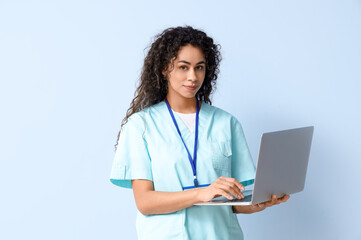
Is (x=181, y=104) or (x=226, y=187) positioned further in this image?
(x=181, y=104)

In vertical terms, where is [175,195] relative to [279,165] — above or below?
below

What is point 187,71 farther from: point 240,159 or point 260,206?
point 260,206

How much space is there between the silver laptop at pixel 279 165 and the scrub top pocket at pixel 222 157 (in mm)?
112

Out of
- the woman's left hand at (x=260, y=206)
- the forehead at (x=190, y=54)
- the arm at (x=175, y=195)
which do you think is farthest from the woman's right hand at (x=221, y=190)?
the forehead at (x=190, y=54)

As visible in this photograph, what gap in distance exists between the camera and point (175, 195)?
5.31ft

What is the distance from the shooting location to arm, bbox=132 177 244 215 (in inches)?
60.4

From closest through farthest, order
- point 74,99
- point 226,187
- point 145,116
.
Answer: point 226,187
point 145,116
point 74,99

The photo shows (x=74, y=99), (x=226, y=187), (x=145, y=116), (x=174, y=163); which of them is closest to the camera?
(x=226, y=187)

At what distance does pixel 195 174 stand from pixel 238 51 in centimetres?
92

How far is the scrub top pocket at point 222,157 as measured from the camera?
1.76 m

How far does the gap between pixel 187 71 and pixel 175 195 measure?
42cm

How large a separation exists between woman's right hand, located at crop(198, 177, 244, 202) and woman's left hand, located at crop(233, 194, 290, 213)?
0.45ft

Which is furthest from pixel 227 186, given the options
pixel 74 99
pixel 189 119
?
pixel 74 99

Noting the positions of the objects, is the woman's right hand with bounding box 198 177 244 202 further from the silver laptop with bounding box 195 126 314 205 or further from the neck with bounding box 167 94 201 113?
the neck with bounding box 167 94 201 113
